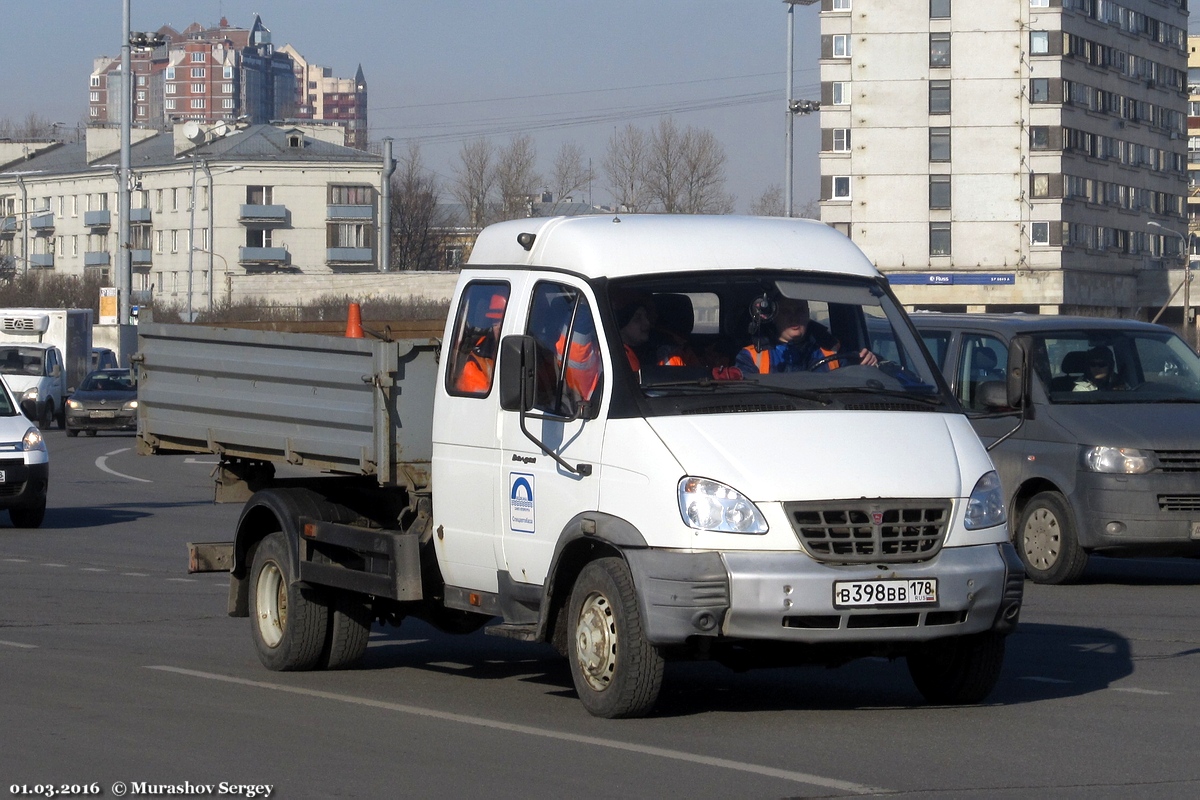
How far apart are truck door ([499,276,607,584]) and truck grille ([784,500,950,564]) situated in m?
0.95

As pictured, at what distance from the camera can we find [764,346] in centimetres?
816

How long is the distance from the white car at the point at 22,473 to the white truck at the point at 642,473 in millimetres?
10272

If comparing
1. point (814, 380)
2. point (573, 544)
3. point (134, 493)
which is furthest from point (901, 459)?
point (134, 493)

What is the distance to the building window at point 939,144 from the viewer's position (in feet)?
335

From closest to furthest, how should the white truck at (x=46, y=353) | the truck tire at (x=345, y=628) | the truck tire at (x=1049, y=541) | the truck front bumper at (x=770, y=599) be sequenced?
the truck front bumper at (x=770, y=599)
the truck tire at (x=345, y=628)
the truck tire at (x=1049, y=541)
the white truck at (x=46, y=353)

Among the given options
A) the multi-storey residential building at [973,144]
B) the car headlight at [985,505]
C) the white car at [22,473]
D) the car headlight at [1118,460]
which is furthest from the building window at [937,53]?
the car headlight at [985,505]

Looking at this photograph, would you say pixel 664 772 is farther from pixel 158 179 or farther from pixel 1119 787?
pixel 158 179

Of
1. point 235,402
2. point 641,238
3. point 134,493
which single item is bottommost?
point 134,493

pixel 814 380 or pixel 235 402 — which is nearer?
pixel 814 380

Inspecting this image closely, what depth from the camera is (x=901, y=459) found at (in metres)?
7.66

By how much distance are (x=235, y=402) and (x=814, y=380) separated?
11.8ft

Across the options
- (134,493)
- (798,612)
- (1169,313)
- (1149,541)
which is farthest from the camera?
(1169,313)

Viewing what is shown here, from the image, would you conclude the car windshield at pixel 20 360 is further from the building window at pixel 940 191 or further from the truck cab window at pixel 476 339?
the building window at pixel 940 191

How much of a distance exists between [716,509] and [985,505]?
3.99ft
